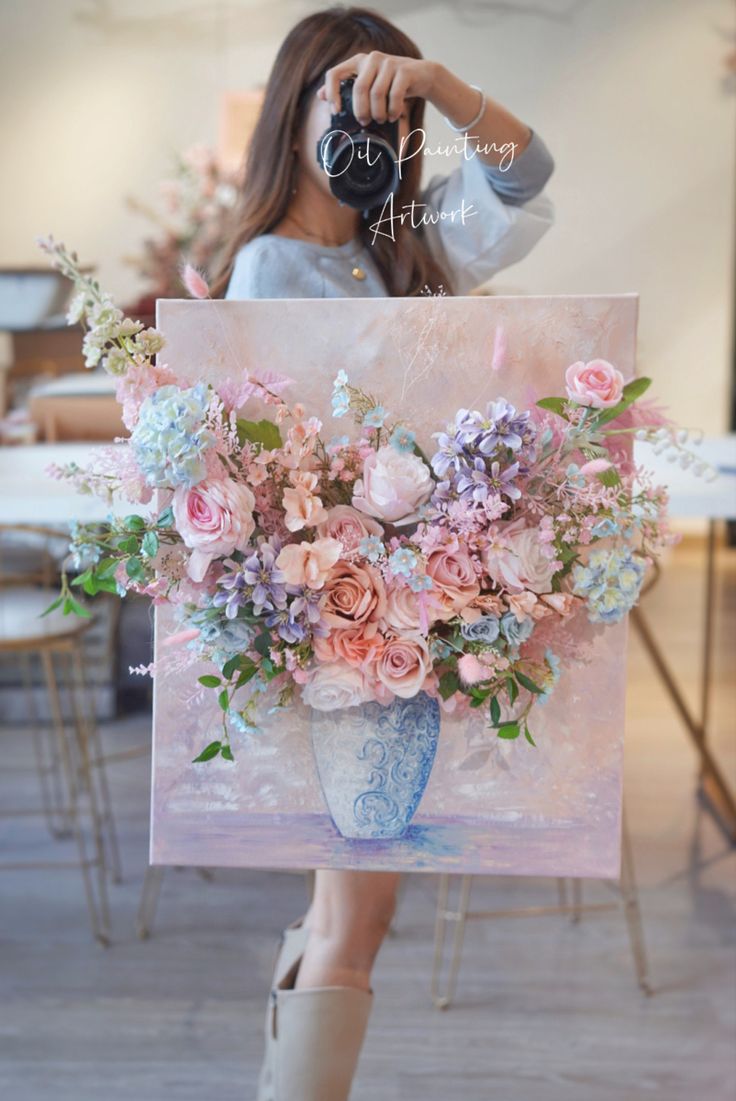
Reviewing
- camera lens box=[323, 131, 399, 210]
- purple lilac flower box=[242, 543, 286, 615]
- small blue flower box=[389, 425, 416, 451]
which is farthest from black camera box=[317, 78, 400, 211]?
purple lilac flower box=[242, 543, 286, 615]

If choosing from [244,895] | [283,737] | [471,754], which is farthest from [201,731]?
[244,895]

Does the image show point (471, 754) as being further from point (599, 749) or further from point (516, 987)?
point (516, 987)

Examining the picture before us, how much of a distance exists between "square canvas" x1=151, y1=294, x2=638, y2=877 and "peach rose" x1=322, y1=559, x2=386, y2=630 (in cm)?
12

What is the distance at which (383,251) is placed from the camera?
104cm

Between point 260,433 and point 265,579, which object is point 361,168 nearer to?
point 260,433

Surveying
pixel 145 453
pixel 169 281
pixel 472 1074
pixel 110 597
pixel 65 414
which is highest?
pixel 169 281

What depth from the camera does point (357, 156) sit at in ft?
3.13

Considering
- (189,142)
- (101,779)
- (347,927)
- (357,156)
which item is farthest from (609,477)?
(189,142)

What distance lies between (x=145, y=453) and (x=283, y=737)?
29 cm

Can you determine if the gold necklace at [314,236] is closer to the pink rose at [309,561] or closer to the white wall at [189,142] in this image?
the pink rose at [309,561]

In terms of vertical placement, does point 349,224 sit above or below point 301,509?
above

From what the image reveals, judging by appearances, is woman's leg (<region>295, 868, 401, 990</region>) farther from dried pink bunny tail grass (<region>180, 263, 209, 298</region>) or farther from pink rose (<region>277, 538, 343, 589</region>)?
dried pink bunny tail grass (<region>180, 263, 209, 298</region>)

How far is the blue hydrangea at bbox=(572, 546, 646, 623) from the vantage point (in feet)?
2.86

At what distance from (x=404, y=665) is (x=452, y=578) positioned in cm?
8
